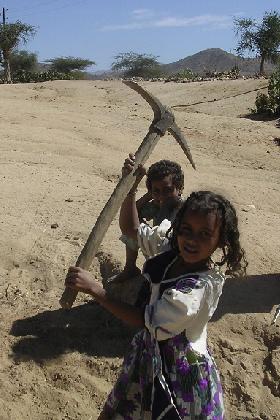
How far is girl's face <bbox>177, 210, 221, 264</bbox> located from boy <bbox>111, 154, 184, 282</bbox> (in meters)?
0.34

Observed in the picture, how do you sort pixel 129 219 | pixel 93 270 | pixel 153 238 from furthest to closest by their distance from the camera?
pixel 93 270 < pixel 129 219 < pixel 153 238

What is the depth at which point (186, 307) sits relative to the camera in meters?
1.54

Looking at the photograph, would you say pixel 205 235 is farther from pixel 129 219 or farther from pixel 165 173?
pixel 165 173

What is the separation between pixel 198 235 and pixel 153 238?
43 cm

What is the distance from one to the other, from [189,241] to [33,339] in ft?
5.16

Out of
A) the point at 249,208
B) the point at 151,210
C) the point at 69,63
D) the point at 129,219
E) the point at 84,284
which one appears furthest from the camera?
the point at 69,63

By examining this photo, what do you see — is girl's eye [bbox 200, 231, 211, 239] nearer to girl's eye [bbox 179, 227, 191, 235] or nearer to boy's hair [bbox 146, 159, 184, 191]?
girl's eye [bbox 179, 227, 191, 235]

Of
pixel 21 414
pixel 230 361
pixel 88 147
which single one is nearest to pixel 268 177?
pixel 88 147

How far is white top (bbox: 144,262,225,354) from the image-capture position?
1.55 m

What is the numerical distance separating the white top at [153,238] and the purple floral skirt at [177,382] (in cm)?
39

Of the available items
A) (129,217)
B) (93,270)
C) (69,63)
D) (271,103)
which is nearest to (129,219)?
(129,217)

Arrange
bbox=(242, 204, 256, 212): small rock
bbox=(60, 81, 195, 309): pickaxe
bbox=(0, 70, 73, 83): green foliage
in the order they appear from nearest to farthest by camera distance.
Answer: bbox=(60, 81, 195, 309): pickaxe, bbox=(242, 204, 256, 212): small rock, bbox=(0, 70, 73, 83): green foliage

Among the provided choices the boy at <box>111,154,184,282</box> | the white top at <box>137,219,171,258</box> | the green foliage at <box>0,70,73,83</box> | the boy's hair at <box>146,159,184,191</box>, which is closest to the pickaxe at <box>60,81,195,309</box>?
the boy at <box>111,154,184,282</box>

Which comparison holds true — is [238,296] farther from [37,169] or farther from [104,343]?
[37,169]
